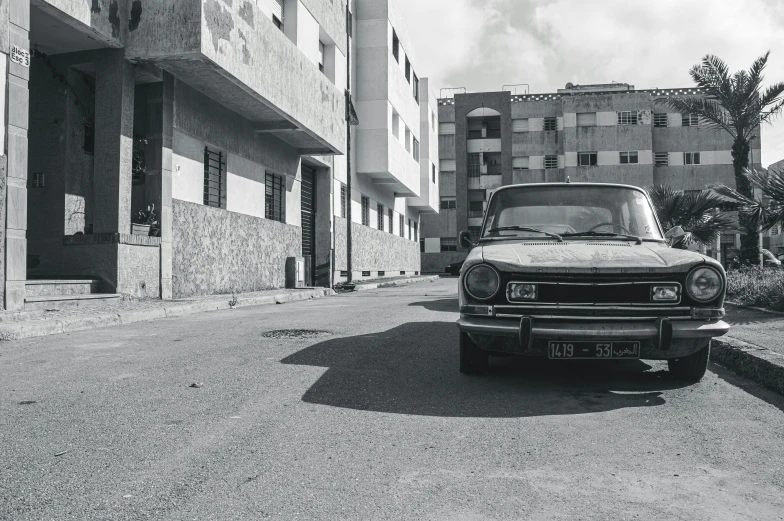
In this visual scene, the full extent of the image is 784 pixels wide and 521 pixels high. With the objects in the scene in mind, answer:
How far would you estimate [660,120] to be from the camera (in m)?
49.4

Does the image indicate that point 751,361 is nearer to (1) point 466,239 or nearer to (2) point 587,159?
(1) point 466,239

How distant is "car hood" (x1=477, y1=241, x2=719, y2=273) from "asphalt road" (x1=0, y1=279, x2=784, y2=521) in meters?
0.85

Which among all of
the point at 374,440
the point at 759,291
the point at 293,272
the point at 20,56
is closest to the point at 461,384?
the point at 374,440

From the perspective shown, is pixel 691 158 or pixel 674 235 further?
pixel 691 158


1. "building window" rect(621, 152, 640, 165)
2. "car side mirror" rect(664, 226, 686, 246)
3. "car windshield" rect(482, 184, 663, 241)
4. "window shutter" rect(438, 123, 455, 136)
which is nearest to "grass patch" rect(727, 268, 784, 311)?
"car side mirror" rect(664, 226, 686, 246)

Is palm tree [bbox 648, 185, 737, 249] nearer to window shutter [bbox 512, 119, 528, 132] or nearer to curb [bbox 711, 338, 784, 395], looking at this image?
curb [bbox 711, 338, 784, 395]

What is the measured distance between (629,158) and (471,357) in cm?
4768

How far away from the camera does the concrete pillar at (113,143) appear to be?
10844 mm

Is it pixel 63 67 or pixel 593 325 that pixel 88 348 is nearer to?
pixel 593 325

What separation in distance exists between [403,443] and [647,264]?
2146 millimetres

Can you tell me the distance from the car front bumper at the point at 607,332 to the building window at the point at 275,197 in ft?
44.5

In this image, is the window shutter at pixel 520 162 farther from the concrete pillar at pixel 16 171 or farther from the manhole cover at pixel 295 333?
the manhole cover at pixel 295 333

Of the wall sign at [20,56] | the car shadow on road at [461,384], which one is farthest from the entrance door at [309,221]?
the car shadow on road at [461,384]

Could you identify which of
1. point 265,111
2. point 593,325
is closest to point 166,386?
point 593,325
